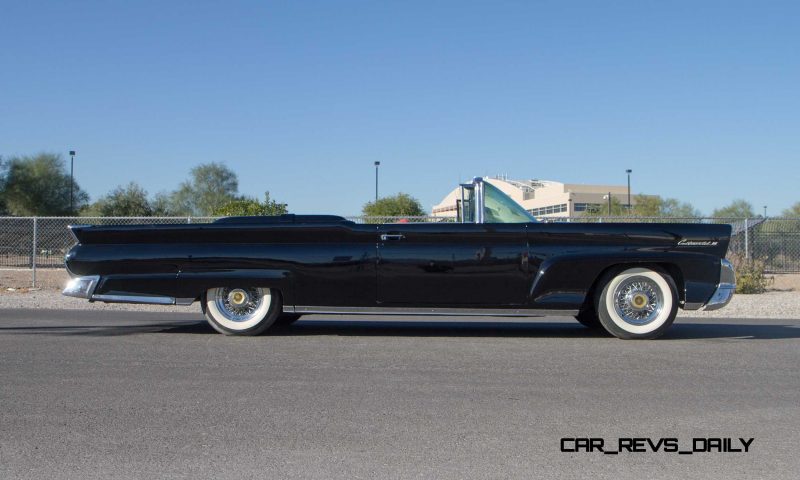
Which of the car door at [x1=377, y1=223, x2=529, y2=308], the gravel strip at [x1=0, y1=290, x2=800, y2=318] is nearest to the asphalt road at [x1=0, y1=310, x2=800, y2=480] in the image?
the car door at [x1=377, y1=223, x2=529, y2=308]

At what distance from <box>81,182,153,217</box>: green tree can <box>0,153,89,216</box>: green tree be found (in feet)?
5.91

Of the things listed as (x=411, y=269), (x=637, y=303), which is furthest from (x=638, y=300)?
(x=411, y=269)

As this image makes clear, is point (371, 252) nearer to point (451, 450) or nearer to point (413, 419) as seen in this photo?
point (413, 419)

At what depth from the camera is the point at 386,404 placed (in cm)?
549

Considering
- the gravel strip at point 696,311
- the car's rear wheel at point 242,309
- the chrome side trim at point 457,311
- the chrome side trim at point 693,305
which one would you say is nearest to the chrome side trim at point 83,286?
the car's rear wheel at point 242,309

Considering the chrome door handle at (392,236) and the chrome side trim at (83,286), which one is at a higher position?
the chrome door handle at (392,236)

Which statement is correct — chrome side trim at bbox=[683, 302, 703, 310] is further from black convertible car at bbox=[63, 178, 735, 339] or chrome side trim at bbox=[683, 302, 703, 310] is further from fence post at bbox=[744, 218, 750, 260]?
fence post at bbox=[744, 218, 750, 260]

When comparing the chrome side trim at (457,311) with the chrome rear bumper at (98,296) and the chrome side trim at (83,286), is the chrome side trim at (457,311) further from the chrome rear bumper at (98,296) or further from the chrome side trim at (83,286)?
the chrome side trim at (83,286)

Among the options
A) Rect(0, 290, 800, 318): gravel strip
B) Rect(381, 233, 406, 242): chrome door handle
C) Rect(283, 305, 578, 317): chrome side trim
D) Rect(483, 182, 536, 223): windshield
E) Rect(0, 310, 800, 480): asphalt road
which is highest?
Rect(483, 182, 536, 223): windshield

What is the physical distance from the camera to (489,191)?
9.81 m

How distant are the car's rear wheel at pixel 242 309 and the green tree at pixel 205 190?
5499cm

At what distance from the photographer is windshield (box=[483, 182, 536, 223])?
31.4 feet

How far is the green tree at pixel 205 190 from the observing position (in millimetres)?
63188

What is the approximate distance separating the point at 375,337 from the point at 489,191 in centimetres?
249
